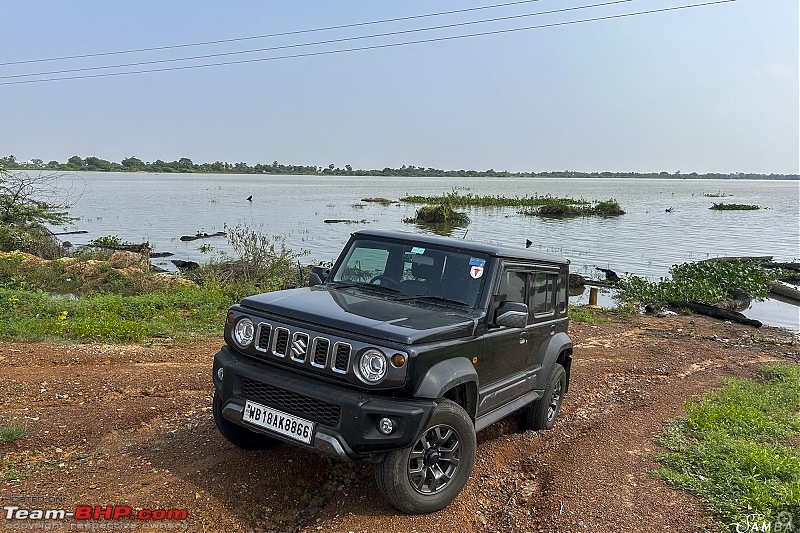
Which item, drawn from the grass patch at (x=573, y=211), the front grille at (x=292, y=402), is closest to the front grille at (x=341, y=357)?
the front grille at (x=292, y=402)

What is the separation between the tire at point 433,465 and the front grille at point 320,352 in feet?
2.53

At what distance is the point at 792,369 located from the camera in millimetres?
9430

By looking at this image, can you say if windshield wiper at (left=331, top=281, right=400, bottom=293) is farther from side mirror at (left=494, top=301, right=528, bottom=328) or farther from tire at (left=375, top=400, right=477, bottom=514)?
tire at (left=375, top=400, right=477, bottom=514)

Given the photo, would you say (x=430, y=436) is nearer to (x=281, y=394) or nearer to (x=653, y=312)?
(x=281, y=394)

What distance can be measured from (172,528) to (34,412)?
107 inches

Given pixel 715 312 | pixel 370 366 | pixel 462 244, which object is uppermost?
pixel 462 244

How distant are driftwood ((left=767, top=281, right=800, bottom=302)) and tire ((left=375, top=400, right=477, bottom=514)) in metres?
20.5

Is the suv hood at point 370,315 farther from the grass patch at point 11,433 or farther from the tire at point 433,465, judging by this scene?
the grass patch at point 11,433

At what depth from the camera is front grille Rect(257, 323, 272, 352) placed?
4.42 metres

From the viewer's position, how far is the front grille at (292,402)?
13.3ft

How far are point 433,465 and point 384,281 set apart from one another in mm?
Result: 1729

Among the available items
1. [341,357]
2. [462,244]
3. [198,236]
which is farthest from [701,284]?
[198,236]

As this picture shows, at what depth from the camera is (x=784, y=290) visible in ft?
68.8

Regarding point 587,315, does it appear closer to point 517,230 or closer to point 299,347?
point 299,347
